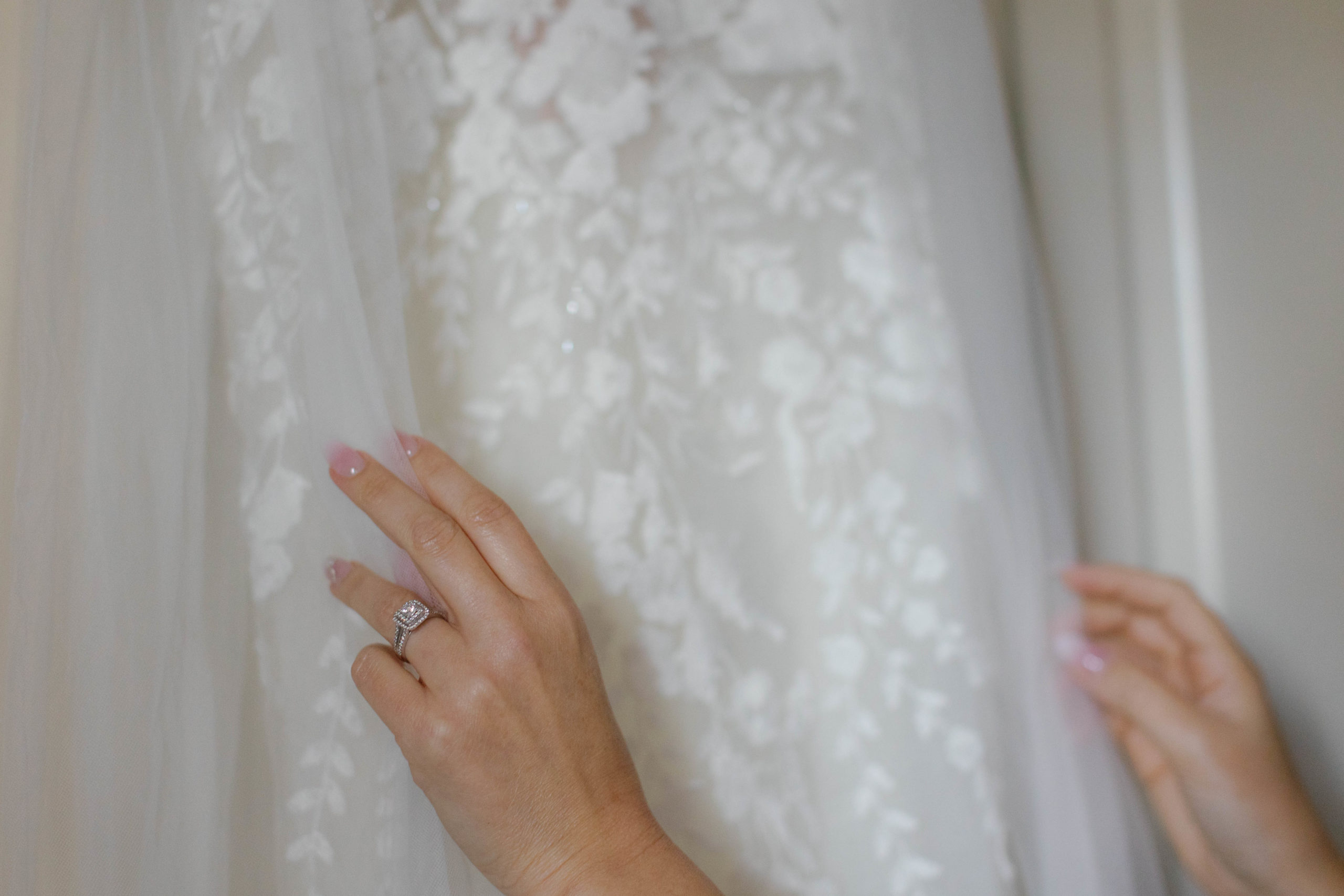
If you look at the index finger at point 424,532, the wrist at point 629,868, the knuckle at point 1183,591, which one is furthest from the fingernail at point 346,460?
the knuckle at point 1183,591

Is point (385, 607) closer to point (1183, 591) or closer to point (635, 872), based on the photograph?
point (635, 872)

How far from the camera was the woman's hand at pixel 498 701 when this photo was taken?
45 centimetres

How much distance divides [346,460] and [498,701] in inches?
6.4

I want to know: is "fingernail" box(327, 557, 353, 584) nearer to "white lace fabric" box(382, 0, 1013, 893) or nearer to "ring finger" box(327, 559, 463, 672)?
"ring finger" box(327, 559, 463, 672)

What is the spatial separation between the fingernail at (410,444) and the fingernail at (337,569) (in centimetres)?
7

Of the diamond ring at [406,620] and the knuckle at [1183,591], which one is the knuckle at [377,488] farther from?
the knuckle at [1183,591]

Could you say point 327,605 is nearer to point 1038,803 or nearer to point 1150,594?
point 1038,803

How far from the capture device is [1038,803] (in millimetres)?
643

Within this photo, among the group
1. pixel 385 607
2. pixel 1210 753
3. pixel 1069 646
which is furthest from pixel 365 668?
pixel 1210 753

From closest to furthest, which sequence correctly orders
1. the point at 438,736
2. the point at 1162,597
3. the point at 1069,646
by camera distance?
the point at 438,736 → the point at 1069,646 → the point at 1162,597

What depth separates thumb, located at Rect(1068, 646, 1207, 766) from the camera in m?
0.68

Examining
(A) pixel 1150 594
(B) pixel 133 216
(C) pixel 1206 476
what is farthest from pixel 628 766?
(C) pixel 1206 476

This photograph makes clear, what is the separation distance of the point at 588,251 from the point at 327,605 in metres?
0.29

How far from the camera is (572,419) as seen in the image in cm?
58
